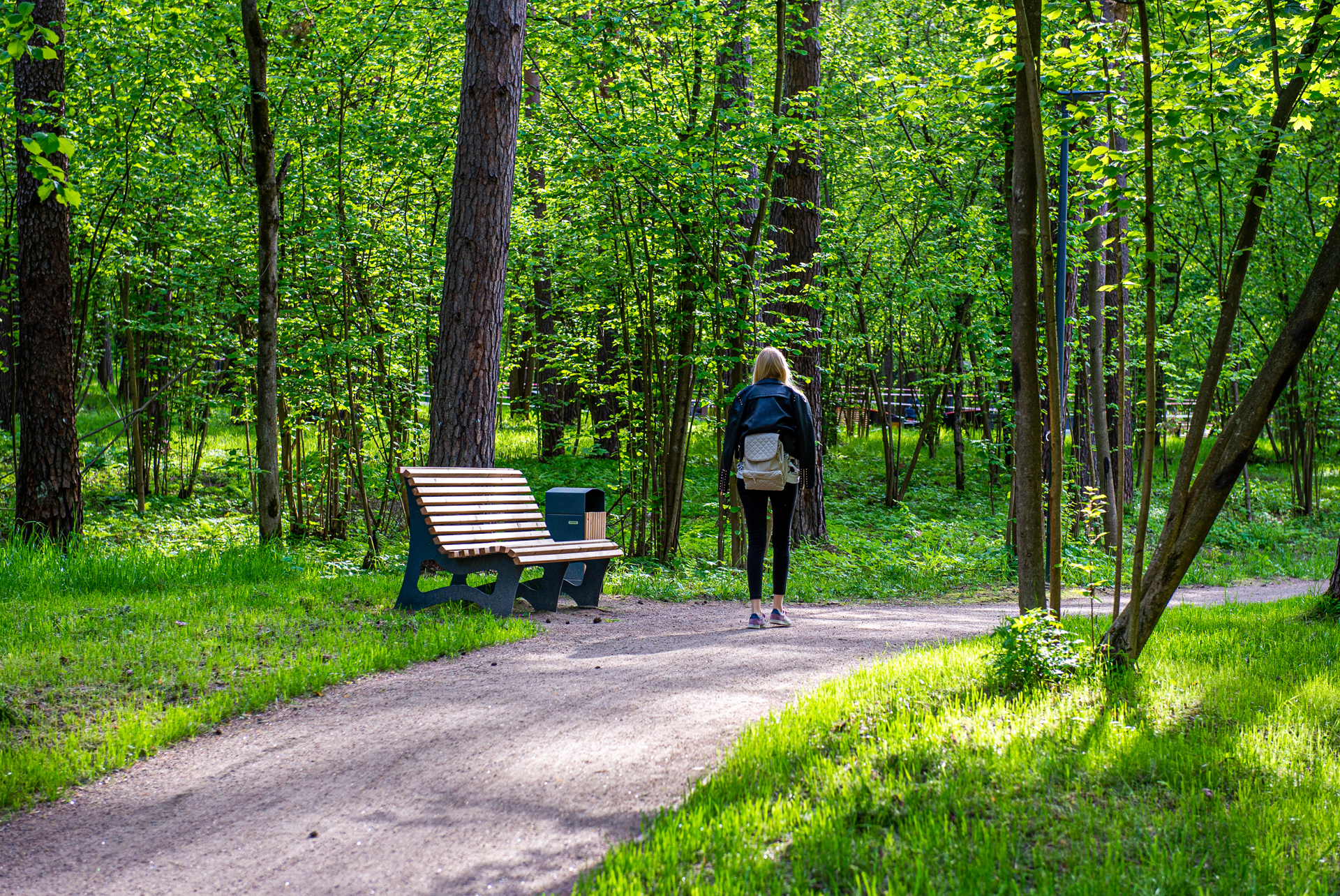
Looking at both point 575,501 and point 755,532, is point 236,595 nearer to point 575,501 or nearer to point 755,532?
point 575,501

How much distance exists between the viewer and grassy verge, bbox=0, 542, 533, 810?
4.43m

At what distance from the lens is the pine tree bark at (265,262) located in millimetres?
9094

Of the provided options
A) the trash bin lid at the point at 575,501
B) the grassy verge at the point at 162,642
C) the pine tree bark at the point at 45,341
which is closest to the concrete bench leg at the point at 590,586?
the trash bin lid at the point at 575,501

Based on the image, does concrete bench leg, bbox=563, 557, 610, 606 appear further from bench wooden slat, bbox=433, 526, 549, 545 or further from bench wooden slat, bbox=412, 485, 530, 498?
bench wooden slat, bbox=412, 485, 530, 498

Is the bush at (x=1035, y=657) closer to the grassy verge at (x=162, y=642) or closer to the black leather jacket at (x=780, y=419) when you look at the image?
the black leather jacket at (x=780, y=419)

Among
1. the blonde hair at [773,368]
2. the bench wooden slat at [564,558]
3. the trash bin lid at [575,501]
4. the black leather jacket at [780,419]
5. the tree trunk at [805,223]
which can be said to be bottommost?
the bench wooden slat at [564,558]

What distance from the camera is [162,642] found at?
18.7 feet

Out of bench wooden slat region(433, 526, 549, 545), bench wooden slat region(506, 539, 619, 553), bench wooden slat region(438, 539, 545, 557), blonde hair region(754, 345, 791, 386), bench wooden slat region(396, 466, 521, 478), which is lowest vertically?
bench wooden slat region(506, 539, 619, 553)

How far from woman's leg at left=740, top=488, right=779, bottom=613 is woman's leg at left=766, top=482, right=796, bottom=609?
0.19ft

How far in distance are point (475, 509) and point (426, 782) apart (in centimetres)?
366

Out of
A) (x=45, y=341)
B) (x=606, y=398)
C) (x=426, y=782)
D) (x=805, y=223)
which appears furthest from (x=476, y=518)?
(x=606, y=398)

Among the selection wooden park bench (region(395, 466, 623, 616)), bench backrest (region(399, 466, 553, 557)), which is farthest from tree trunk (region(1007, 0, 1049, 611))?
bench backrest (region(399, 466, 553, 557))

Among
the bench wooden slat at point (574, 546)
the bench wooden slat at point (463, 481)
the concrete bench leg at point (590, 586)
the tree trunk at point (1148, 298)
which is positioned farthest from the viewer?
the concrete bench leg at point (590, 586)

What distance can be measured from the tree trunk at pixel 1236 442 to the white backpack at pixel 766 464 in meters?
2.82
